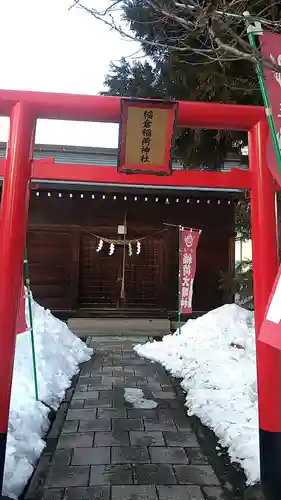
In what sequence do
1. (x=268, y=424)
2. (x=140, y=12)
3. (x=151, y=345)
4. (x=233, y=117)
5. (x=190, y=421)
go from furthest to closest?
(x=151, y=345) < (x=140, y=12) < (x=190, y=421) < (x=233, y=117) < (x=268, y=424)

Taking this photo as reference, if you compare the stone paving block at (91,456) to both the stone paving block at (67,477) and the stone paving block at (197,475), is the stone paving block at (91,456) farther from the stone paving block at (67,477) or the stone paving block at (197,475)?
the stone paving block at (197,475)

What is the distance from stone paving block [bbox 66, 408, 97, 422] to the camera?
508 centimetres

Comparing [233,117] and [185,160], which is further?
[185,160]

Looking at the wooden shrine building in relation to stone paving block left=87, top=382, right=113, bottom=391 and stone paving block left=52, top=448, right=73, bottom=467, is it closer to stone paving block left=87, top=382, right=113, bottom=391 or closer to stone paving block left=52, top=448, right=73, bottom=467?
stone paving block left=87, top=382, right=113, bottom=391

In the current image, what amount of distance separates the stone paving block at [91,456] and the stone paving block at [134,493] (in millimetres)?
521

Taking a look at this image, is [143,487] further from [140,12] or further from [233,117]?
[140,12]

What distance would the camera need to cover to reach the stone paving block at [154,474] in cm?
358

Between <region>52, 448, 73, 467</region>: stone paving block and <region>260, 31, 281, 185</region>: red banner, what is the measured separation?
325 cm

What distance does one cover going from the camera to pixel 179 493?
3371mm

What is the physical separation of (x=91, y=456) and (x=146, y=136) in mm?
3164

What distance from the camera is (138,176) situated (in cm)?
362

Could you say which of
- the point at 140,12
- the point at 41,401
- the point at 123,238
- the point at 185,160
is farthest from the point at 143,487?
the point at 123,238

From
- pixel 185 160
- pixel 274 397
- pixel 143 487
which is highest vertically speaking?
pixel 185 160

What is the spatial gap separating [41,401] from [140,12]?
5.52m
